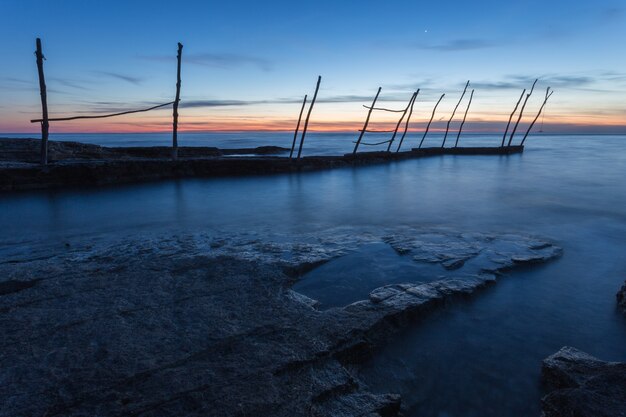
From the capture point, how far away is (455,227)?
7.21 metres

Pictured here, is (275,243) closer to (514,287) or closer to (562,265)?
(514,287)

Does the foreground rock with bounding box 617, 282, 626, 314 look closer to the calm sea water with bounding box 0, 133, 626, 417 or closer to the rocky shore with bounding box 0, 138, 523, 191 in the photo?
the calm sea water with bounding box 0, 133, 626, 417

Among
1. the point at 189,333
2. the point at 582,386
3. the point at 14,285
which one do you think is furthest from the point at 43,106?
the point at 582,386

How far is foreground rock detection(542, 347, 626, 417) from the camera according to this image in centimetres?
202

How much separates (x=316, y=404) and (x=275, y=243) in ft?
11.9

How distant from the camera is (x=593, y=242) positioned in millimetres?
6199

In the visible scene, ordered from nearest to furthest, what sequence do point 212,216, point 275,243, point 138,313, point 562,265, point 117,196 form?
1. point 138,313
2. point 562,265
3. point 275,243
4. point 212,216
5. point 117,196

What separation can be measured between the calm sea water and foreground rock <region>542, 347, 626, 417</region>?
0.63 ft

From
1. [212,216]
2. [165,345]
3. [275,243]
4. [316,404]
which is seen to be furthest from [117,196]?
[316,404]

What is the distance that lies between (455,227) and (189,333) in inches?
230

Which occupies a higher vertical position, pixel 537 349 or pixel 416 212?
pixel 416 212

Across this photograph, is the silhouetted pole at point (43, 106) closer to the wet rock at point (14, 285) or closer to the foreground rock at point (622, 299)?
the wet rock at point (14, 285)

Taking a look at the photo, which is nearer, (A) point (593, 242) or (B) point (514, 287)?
(B) point (514, 287)

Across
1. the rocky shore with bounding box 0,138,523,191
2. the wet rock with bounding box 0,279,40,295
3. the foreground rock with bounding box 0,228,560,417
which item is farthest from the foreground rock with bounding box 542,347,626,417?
the rocky shore with bounding box 0,138,523,191
